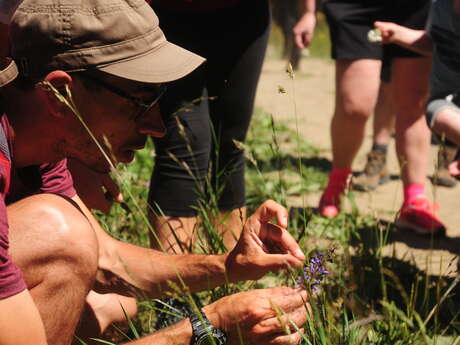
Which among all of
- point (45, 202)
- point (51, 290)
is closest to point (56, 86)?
point (45, 202)

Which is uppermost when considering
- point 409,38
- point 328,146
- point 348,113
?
point 409,38

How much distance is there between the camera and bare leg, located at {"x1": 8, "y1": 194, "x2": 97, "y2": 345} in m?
1.86

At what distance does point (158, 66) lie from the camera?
1.97 meters

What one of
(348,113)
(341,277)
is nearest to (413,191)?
(348,113)

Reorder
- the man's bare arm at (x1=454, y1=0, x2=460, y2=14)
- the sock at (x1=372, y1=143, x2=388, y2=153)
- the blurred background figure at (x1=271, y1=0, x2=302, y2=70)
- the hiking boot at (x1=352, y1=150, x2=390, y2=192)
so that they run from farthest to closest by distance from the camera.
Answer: the blurred background figure at (x1=271, y1=0, x2=302, y2=70), the sock at (x1=372, y1=143, x2=388, y2=153), the hiking boot at (x1=352, y1=150, x2=390, y2=192), the man's bare arm at (x1=454, y1=0, x2=460, y2=14)

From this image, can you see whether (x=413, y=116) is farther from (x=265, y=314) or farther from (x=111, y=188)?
(x=265, y=314)

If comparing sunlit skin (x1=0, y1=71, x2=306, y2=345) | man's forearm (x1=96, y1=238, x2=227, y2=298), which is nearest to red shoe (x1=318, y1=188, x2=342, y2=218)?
man's forearm (x1=96, y1=238, x2=227, y2=298)

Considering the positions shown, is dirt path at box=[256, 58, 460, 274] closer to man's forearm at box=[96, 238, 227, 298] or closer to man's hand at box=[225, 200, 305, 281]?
man's hand at box=[225, 200, 305, 281]

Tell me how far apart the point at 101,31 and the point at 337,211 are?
2265mm

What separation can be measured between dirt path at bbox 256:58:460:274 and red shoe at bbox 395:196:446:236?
0.16 feet

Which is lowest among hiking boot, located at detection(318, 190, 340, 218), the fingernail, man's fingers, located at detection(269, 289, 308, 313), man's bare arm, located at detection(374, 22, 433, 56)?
hiking boot, located at detection(318, 190, 340, 218)

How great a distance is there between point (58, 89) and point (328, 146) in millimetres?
4067

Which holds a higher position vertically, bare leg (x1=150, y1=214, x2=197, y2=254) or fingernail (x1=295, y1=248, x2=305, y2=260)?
fingernail (x1=295, y1=248, x2=305, y2=260)

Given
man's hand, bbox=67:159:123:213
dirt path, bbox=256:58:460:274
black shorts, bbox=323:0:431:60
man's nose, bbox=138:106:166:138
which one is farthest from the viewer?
black shorts, bbox=323:0:431:60
